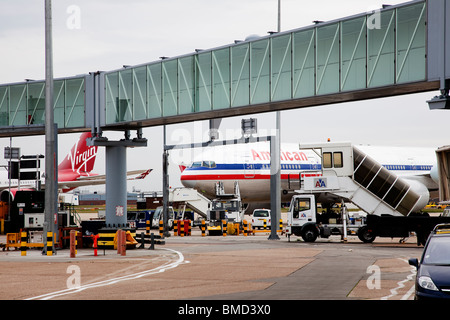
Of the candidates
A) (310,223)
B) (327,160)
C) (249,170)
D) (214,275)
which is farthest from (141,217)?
(214,275)

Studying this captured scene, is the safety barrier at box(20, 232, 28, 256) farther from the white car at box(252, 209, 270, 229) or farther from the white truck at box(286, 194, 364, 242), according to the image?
the white car at box(252, 209, 270, 229)

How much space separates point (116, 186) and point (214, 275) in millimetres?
15709

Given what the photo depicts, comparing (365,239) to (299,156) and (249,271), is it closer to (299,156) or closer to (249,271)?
(249,271)

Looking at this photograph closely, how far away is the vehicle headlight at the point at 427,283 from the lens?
1241 cm

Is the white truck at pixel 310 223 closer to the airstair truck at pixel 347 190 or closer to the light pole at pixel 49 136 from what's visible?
the airstair truck at pixel 347 190

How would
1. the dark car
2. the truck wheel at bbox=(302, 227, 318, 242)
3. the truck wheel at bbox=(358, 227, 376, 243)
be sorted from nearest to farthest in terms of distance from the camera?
the dark car < the truck wheel at bbox=(358, 227, 376, 243) < the truck wheel at bbox=(302, 227, 318, 242)

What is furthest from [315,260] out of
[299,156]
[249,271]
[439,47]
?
[299,156]

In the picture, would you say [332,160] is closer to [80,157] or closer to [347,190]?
[347,190]

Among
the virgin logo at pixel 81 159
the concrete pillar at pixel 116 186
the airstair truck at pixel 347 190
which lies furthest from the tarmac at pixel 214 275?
the virgin logo at pixel 81 159

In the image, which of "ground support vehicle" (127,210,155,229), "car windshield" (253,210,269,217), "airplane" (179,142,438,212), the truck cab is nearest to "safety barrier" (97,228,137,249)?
the truck cab

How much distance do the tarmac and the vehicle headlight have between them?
2137mm

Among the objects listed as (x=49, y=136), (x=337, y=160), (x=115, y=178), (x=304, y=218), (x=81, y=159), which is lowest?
(x=304, y=218)

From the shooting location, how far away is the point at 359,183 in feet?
127

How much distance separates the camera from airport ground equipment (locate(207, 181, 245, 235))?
50438 mm
